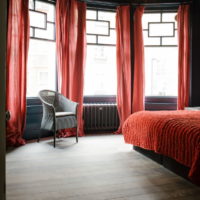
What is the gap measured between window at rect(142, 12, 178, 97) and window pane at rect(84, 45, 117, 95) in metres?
0.77

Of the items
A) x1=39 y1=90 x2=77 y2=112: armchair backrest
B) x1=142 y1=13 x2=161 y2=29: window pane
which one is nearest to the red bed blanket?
x1=39 y1=90 x2=77 y2=112: armchair backrest

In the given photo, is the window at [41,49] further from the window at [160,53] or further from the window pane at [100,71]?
the window at [160,53]

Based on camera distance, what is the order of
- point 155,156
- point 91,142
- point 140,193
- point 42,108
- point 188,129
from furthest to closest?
point 42,108 → point 91,142 → point 155,156 → point 188,129 → point 140,193

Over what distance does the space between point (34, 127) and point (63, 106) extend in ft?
2.13

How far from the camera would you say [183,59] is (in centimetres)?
499

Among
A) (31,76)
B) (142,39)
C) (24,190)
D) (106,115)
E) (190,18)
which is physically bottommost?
(24,190)

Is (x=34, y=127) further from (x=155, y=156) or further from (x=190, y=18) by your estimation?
(x=190, y=18)

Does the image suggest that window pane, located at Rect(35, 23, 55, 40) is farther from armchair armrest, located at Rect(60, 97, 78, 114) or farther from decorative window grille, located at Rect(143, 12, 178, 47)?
decorative window grille, located at Rect(143, 12, 178, 47)

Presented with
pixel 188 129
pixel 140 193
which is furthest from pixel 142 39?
pixel 140 193

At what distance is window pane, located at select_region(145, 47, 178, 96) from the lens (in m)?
5.27

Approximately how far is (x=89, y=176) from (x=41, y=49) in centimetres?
290

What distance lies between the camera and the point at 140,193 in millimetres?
2037

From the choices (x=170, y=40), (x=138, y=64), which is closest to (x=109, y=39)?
(x=138, y=64)

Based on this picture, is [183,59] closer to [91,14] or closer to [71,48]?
[91,14]
